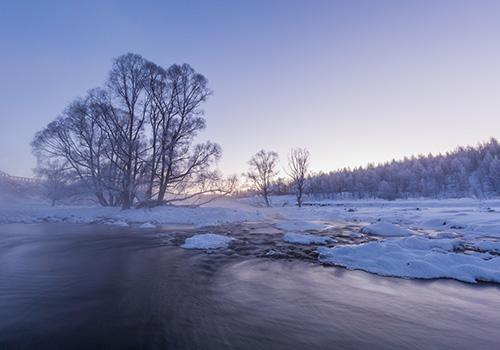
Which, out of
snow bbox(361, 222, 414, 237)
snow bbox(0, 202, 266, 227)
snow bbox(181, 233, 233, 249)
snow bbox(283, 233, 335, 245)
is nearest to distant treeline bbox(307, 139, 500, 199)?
snow bbox(361, 222, 414, 237)

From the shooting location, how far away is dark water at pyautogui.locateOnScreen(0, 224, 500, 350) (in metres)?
3.70

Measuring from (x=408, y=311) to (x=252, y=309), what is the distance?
2757 mm

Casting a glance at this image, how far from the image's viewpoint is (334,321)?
435 centimetres

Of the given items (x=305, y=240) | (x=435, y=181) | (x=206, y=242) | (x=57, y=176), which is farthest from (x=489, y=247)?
(x=435, y=181)

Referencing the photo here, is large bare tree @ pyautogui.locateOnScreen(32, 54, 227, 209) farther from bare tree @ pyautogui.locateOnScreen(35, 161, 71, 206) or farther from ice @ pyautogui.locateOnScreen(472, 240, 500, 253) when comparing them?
ice @ pyautogui.locateOnScreen(472, 240, 500, 253)

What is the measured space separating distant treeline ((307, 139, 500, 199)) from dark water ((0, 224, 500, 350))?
86.1 meters

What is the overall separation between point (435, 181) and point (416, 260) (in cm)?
10092

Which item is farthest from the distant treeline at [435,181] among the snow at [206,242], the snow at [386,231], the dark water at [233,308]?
the dark water at [233,308]

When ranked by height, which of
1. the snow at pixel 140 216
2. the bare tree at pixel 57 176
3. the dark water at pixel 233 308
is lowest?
the dark water at pixel 233 308

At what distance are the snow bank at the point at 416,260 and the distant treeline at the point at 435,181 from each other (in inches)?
3223

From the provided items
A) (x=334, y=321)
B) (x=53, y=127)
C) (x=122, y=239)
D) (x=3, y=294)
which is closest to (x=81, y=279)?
(x=3, y=294)

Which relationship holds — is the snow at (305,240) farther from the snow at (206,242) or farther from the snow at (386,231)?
the snow at (386,231)

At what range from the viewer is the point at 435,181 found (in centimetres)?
8988

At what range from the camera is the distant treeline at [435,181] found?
77125 millimetres
